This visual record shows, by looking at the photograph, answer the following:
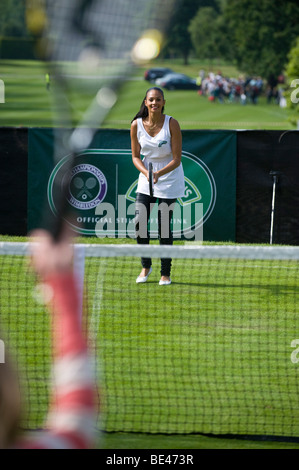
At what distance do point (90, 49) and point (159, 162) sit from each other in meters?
5.49

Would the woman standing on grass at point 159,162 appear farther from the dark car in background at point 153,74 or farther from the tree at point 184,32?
the tree at point 184,32

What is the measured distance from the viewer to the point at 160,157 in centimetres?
827

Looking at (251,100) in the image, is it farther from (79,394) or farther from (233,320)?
(79,394)

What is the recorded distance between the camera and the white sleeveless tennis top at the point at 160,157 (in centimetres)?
821

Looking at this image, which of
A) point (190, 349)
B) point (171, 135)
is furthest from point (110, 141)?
point (190, 349)

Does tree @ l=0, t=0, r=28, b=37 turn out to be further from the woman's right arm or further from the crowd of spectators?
the woman's right arm

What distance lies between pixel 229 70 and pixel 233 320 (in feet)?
315

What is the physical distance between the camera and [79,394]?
69.1 inches

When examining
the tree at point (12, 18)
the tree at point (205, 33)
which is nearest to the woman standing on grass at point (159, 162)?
the tree at point (205, 33)

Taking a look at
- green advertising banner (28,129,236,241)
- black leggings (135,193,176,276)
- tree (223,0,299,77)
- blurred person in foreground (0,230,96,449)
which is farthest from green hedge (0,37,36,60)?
blurred person in foreground (0,230,96,449)

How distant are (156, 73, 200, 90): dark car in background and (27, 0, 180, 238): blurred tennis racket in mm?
67703

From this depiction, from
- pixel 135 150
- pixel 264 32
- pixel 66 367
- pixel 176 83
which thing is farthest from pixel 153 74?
pixel 66 367

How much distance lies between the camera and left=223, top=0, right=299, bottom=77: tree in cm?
7650

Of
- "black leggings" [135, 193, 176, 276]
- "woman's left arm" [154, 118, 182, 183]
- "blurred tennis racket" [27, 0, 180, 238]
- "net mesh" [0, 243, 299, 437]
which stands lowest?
"blurred tennis racket" [27, 0, 180, 238]
